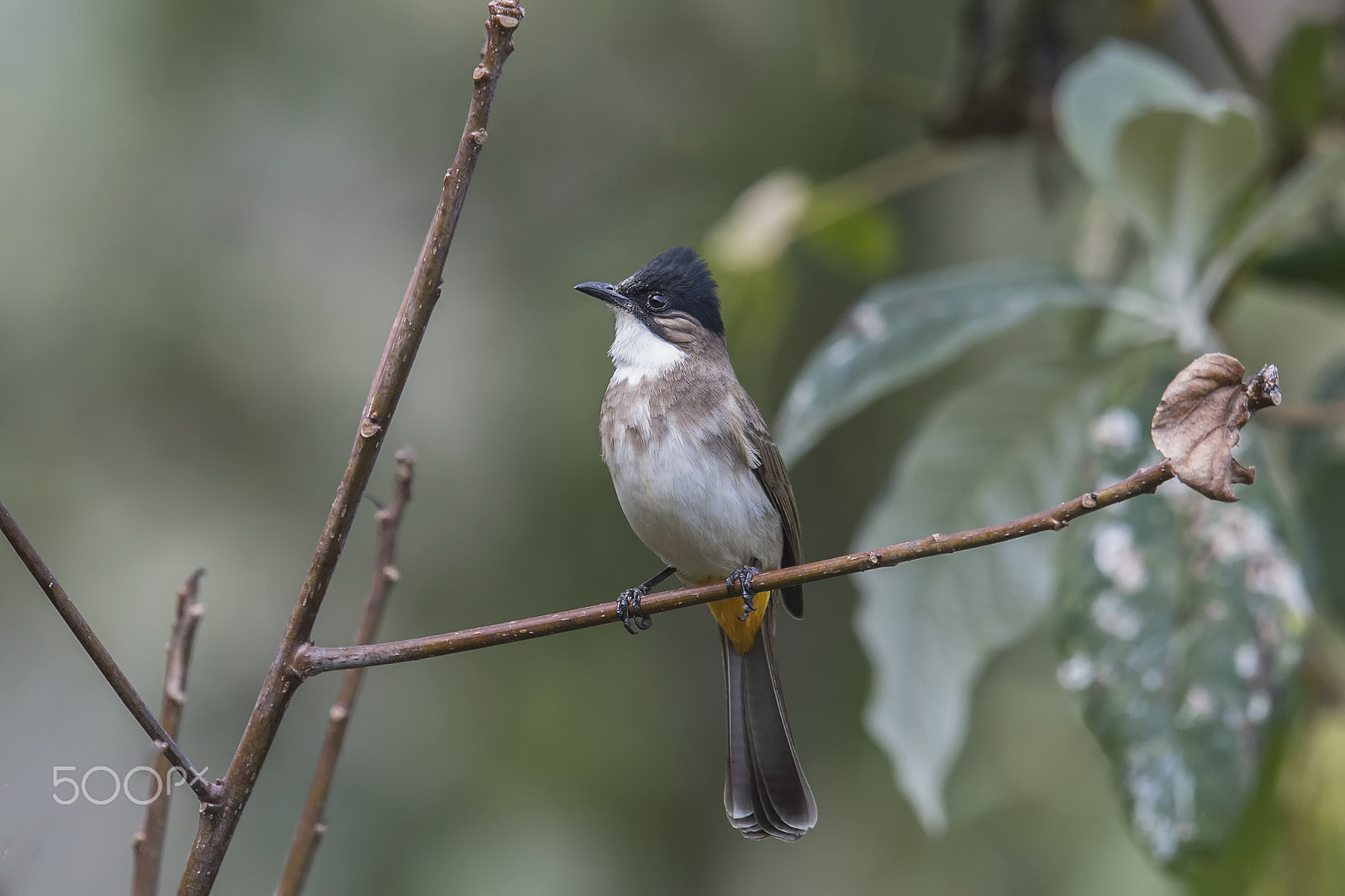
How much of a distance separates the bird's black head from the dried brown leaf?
1547 mm

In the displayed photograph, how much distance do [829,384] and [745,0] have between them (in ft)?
7.25

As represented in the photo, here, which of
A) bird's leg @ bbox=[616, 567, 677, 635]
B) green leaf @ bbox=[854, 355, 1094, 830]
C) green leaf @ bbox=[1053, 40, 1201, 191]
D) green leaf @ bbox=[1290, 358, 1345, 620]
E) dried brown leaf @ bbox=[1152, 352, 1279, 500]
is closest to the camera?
dried brown leaf @ bbox=[1152, 352, 1279, 500]

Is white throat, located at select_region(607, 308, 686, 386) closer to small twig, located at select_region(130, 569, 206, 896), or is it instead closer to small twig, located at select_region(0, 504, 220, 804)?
small twig, located at select_region(130, 569, 206, 896)

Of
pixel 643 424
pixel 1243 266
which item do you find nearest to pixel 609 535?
pixel 643 424

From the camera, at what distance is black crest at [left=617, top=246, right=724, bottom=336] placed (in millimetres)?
2549

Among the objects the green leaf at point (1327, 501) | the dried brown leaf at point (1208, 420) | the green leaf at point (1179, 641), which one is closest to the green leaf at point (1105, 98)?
the green leaf at point (1179, 641)

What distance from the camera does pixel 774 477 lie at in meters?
2.48

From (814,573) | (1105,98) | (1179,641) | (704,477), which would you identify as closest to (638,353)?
(704,477)

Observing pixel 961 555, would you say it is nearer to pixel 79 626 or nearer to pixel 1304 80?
pixel 1304 80

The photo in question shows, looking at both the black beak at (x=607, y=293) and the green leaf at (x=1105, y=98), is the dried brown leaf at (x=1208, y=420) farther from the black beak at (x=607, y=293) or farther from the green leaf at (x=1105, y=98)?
the black beak at (x=607, y=293)

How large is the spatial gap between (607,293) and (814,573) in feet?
4.56

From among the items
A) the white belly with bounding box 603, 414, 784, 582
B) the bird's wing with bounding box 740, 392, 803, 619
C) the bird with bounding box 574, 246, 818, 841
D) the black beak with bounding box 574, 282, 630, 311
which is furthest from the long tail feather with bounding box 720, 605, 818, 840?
the black beak with bounding box 574, 282, 630, 311

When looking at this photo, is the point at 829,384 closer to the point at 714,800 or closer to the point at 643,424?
the point at 643,424
